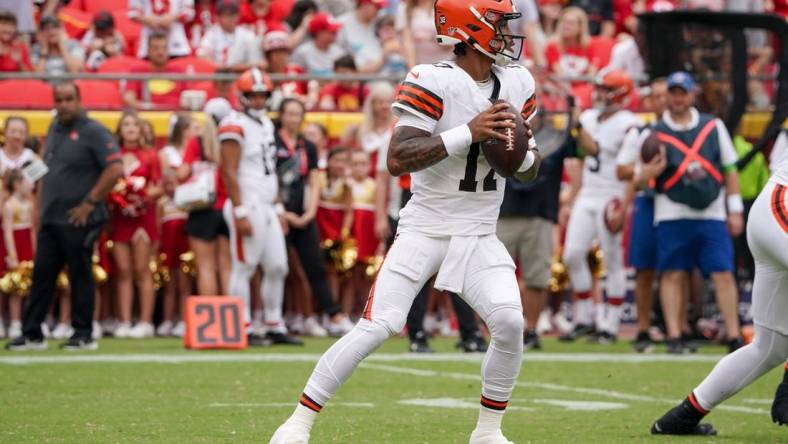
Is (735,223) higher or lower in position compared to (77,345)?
higher

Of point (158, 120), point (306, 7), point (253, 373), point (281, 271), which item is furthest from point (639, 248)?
point (306, 7)

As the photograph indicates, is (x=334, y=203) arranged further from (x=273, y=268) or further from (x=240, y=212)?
(x=240, y=212)

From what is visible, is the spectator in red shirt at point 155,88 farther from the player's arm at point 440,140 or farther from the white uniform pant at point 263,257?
the player's arm at point 440,140

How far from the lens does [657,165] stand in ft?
35.4

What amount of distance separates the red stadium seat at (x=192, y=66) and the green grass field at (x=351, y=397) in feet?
13.3

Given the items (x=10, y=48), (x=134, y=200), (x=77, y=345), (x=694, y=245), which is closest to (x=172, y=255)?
(x=134, y=200)

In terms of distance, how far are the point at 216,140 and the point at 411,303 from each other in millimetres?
6585

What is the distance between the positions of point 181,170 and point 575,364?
391 centimetres

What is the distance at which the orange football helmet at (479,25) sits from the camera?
5820 millimetres

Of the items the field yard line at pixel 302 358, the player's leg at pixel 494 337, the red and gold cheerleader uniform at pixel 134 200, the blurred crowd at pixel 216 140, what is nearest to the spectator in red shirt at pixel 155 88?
the blurred crowd at pixel 216 140

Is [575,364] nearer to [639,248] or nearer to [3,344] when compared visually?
[639,248]

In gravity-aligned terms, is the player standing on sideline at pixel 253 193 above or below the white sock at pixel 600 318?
above

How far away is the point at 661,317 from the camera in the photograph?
13148 mm

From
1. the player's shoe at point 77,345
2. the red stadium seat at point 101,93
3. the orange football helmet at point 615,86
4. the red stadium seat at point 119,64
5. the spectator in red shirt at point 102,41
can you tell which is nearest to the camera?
the player's shoe at point 77,345
